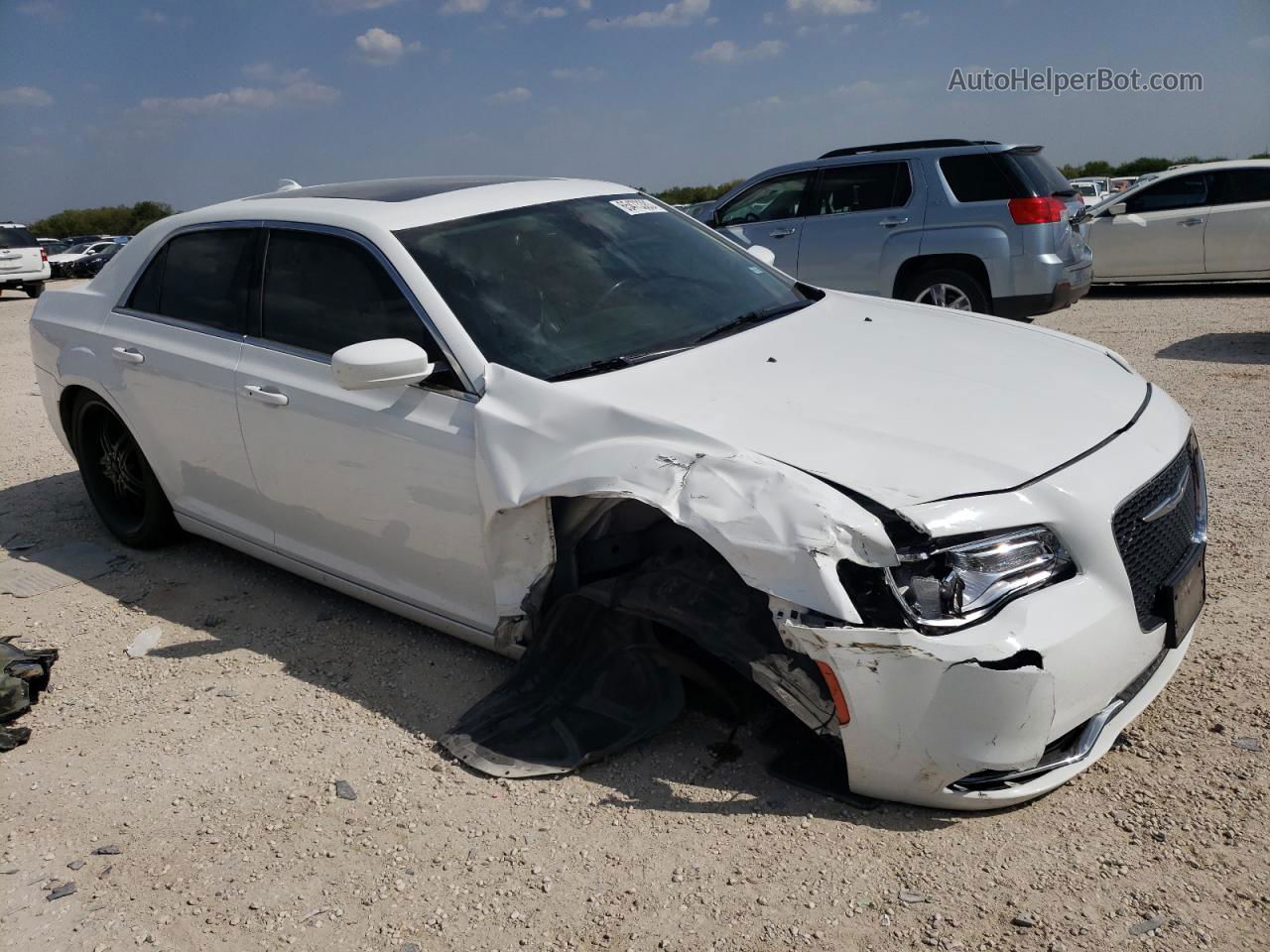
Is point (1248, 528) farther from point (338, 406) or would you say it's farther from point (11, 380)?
point (11, 380)

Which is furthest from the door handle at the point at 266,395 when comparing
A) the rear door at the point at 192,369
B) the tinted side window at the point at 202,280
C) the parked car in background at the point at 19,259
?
the parked car in background at the point at 19,259

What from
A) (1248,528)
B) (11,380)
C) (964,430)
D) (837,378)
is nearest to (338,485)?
(837,378)

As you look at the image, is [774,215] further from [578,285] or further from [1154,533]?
[1154,533]

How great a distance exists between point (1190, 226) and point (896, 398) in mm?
11464

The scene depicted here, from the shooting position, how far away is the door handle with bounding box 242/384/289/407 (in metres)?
3.93

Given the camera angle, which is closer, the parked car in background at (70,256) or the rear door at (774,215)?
the rear door at (774,215)

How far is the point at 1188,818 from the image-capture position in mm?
2713

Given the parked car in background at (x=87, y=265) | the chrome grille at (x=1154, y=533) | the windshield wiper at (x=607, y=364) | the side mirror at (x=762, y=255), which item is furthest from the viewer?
the parked car in background at (x=87, y=265)

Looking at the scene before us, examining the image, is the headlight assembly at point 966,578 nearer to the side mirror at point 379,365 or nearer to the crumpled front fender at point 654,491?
the crumpled front fender at point 654,491

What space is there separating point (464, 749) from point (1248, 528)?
11.2 feet

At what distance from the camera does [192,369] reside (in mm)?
4336

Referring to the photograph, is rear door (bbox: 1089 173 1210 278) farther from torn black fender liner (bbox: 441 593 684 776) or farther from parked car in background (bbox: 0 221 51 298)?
parked car in background (bbox: 0 221 51 298)

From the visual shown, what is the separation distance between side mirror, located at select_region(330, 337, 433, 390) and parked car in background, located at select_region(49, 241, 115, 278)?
1322 inches

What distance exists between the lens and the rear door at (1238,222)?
39.9 ft
